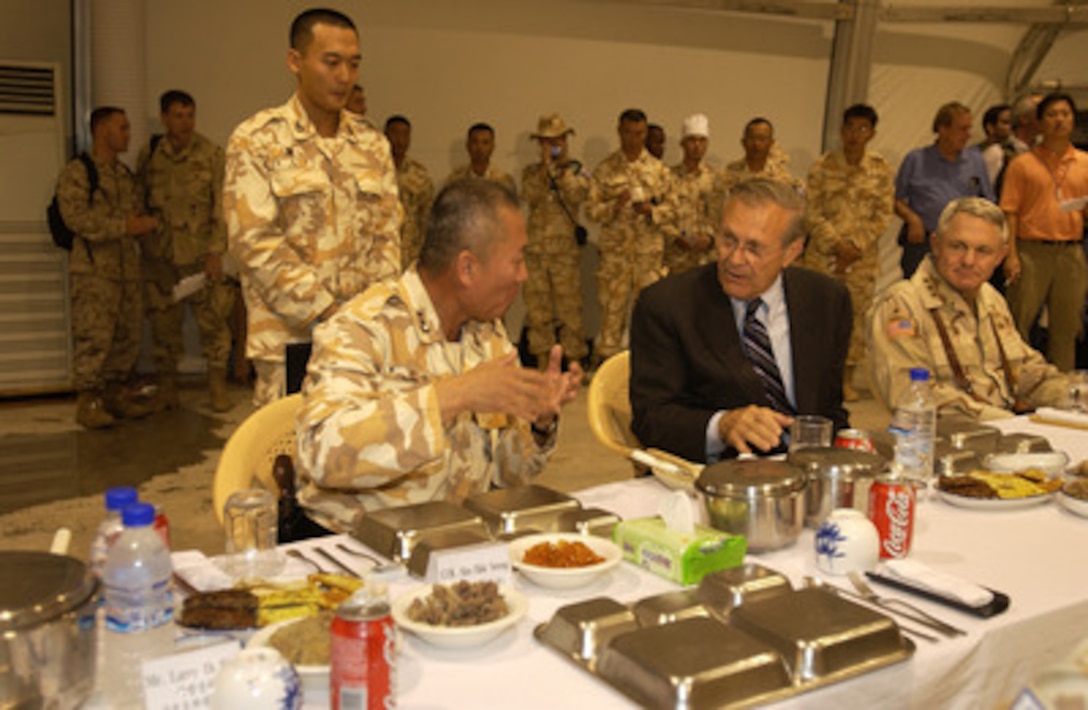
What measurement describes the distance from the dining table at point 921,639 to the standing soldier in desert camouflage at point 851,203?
5.06m

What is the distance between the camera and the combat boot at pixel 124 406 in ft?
19.5

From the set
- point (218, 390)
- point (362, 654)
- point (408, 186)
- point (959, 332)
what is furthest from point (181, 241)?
point (362, 654)

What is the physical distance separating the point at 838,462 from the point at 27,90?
5.74 metres

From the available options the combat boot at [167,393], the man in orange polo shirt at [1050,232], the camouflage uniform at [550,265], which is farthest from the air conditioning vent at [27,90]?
the man in orange polo shirt at [1050,232]

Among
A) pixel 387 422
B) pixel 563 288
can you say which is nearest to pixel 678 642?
pixel 387 422

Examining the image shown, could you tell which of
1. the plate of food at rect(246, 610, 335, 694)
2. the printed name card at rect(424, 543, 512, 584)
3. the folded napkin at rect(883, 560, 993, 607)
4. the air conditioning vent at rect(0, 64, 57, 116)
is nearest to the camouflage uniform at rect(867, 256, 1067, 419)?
the folded napkin at rect(883, 560, 993, 607)

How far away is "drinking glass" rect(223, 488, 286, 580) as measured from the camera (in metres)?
1.68

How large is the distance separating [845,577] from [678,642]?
20.4 inches

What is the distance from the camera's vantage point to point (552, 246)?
7492 mm

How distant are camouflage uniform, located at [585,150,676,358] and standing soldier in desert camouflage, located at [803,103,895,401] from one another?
41.0 inches

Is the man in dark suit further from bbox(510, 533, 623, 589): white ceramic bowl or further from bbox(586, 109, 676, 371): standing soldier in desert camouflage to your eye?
bbox(586, 109, 676, 371): standing soldier in desert camouflage

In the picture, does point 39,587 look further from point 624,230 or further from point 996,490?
point 624,230

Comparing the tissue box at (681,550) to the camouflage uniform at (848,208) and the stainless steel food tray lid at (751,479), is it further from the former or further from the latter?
the camouflage uniform at (848,208)

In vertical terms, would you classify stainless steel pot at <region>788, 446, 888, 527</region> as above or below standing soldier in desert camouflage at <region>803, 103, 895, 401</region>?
below
